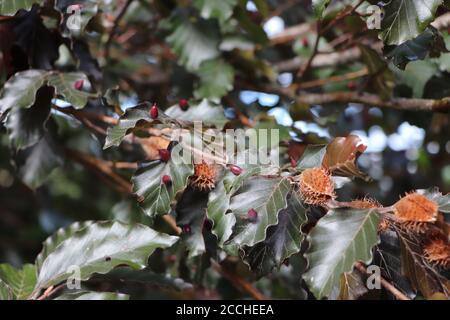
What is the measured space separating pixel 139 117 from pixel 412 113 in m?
0.91

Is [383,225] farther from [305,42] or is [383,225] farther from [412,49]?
[305,42]

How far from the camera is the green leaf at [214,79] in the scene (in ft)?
6.56

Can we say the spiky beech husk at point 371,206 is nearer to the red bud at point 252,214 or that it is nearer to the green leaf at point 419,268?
the green leaf at point 419,268

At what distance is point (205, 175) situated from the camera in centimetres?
133

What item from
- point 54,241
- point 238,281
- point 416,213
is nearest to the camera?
point 416,213

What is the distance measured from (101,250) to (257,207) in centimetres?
34

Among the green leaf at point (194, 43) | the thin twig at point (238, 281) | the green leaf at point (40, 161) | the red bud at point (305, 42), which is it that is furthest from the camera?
the red bud at point (305, 42)

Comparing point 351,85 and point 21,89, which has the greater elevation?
point 21,89

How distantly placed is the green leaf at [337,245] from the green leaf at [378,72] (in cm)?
69

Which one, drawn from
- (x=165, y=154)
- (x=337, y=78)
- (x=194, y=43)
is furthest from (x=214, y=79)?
(x=165, y=154)

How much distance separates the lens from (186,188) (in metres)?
1.38

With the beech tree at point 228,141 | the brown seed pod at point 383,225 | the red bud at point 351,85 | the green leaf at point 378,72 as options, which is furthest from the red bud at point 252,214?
the red bud at point 351,85

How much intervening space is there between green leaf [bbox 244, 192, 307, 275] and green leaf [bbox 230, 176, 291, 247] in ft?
0.16
